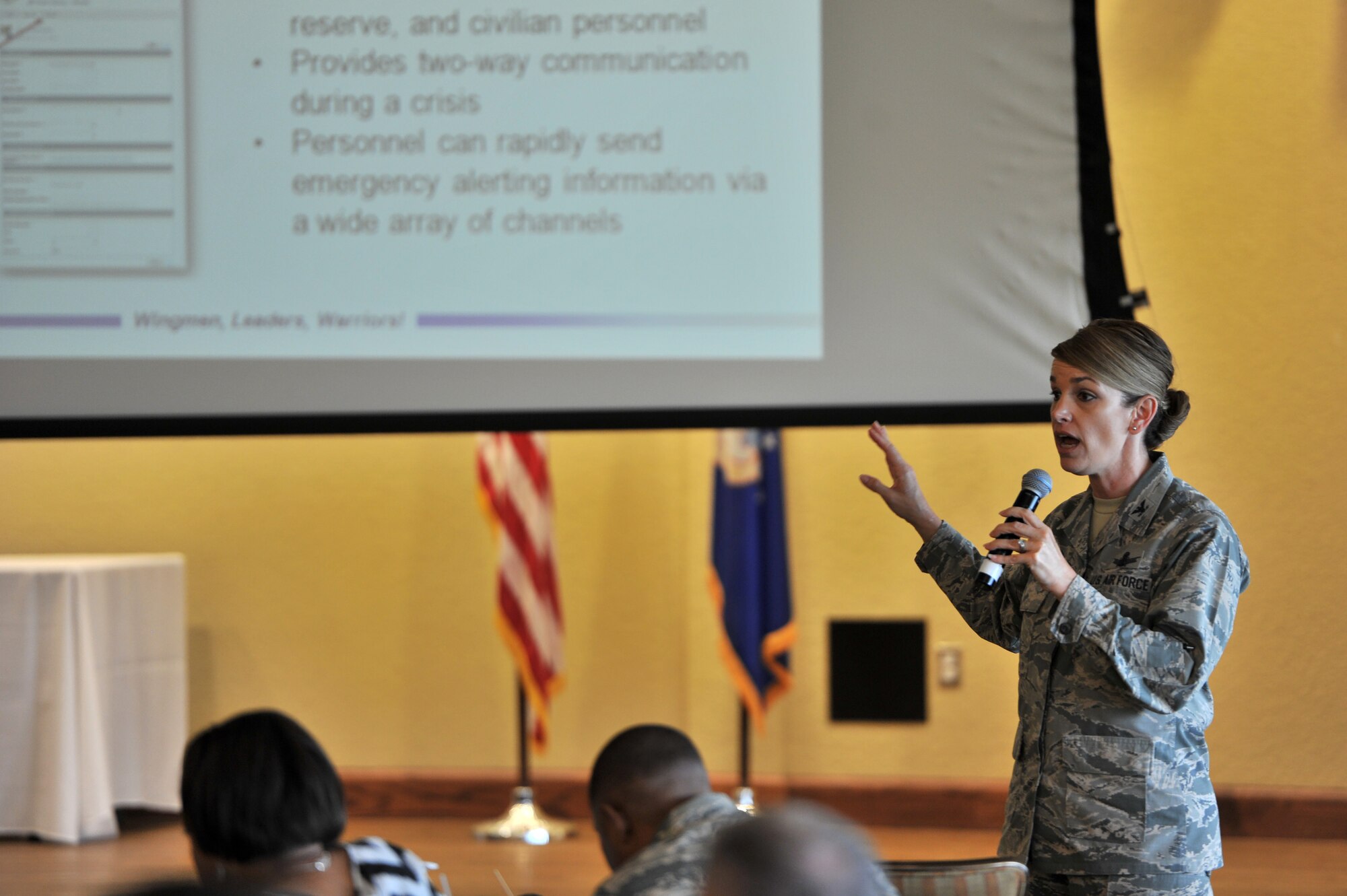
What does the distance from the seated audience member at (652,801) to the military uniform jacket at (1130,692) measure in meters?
0.64

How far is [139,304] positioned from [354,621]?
2.16 m

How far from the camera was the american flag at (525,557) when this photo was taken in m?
4.61

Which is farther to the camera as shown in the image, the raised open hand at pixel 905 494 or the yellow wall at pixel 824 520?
the yellow wall at pixel 824 520

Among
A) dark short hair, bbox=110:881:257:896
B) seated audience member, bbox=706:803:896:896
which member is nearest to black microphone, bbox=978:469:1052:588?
seated audience member, bbox=706:803:896:896

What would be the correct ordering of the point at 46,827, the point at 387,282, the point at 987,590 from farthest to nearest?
the point at 46,827 → the point at 387,282 → the point at 987,590

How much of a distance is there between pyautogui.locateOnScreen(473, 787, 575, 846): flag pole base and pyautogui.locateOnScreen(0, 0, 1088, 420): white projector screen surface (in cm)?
202

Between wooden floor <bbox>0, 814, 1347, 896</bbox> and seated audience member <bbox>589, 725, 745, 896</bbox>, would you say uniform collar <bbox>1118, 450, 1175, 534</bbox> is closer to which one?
seated audience member <bbox>589, 725, 745, 896</bbox>

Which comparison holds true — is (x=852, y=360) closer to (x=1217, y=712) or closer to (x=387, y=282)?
(x=387, y=282)

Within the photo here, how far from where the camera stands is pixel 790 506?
4.88 meters

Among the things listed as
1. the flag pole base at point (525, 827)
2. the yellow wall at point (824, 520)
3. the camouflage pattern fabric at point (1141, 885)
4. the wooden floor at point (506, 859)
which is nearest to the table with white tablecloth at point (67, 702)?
the wooden floor at point (506, 859)

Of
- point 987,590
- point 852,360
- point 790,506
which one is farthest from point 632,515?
point 987,590

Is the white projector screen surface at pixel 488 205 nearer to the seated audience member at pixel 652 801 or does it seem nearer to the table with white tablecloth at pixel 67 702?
the table with white tablecloth at pixel 67 702

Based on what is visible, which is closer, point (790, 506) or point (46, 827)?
point (46, 827)

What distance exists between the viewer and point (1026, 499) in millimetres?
2051
